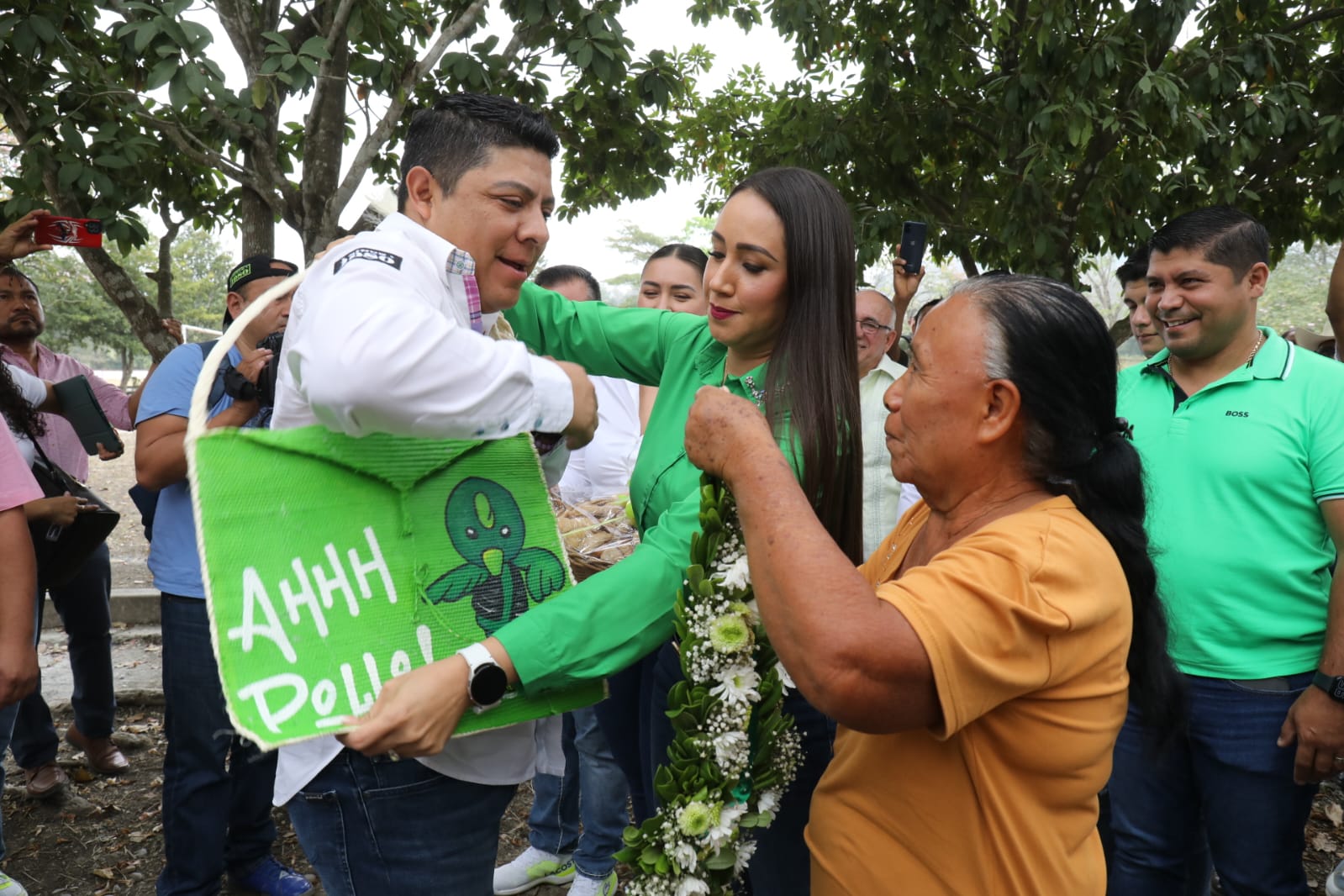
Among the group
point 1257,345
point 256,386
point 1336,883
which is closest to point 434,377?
point 256,386

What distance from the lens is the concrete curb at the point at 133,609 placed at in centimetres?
781

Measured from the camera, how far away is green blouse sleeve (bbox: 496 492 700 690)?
1.64 m

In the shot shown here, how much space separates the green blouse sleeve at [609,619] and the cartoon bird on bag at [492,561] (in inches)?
3.1

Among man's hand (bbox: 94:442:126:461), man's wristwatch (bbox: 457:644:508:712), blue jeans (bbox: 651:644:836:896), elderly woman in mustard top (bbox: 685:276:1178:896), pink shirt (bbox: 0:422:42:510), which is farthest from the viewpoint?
man's hand (bbox: 94:442:126:461)

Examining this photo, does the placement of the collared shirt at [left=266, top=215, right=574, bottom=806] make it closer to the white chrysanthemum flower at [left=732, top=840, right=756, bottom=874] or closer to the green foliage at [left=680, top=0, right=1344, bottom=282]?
the white chrysanthemum flower at [left=732, top=840, right=756, bottom=874]

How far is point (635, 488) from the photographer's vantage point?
2.26 metres

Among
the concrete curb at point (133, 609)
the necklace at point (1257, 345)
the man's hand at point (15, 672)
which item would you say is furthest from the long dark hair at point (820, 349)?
the concrete curb at point (133, 609)

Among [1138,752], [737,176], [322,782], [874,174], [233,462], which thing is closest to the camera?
[233,462]

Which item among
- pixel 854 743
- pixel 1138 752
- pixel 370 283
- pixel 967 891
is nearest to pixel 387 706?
pixel 370 283

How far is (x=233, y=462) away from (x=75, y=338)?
46.0 meters

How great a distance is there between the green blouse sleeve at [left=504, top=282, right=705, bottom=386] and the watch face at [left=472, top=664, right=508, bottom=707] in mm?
1122

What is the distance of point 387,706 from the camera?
4.86 ft

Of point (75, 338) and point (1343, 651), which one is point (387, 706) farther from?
point (75, 338)

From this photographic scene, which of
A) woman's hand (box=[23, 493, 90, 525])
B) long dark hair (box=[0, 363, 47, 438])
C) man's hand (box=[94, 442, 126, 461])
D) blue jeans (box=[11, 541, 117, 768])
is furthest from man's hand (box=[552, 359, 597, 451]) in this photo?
blue jeans (box=[11, 541, 117, 768])
